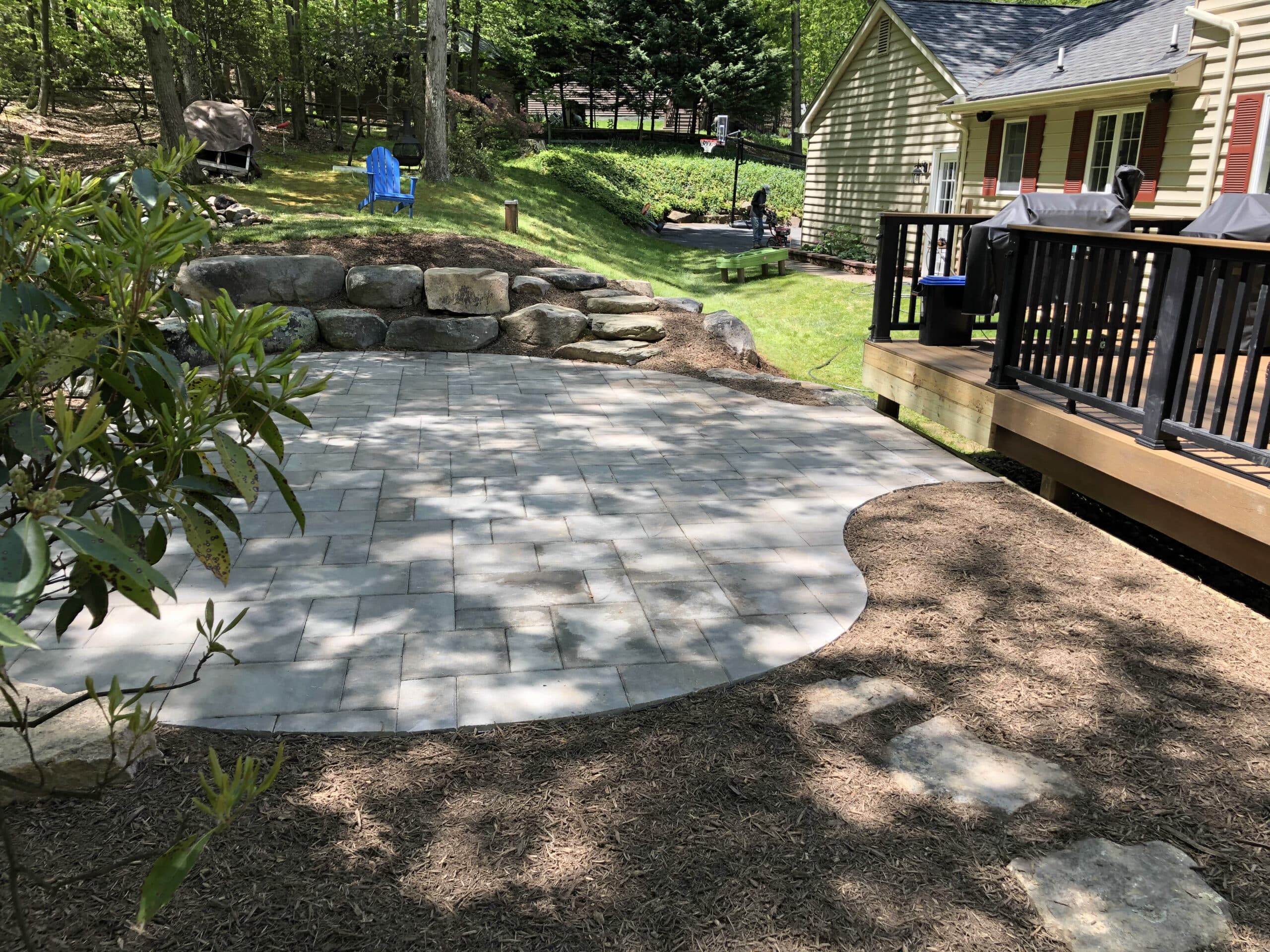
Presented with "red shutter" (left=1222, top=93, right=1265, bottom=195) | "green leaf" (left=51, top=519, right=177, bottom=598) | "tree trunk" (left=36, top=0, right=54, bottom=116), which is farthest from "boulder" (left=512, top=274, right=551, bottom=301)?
"tree trunk" (left=36, top=0, right=54, bottom=116)

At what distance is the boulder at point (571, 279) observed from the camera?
10.3m

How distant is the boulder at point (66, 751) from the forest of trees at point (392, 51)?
10108 mm

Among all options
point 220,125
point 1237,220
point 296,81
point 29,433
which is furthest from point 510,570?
point 296,81

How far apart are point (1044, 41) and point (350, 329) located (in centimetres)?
1345

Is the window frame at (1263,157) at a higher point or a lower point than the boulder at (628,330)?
higher

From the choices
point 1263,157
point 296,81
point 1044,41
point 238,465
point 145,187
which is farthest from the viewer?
point 296,81

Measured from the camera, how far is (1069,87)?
12.1 m

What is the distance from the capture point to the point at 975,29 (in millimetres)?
17391

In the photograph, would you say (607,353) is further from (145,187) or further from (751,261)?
(751,261)

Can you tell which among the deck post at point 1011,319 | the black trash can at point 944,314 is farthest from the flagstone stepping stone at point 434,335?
the deck post at point 1011,319

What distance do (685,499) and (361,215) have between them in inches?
349

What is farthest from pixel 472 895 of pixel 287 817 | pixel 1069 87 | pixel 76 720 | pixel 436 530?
pixel 1069 87

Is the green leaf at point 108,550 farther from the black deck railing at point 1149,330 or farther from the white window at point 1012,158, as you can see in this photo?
the white window at point 1012,158

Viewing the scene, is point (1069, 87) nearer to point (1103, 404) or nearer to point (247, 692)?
point (1103, 404)
